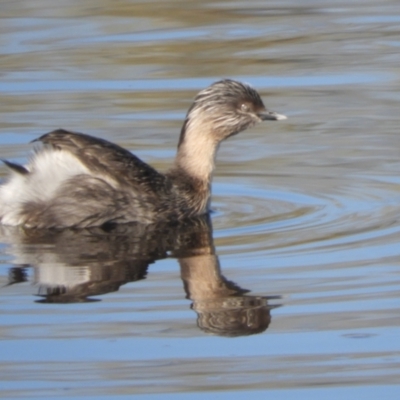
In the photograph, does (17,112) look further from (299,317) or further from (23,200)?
(299,317)

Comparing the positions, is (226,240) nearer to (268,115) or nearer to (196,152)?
(196,152)

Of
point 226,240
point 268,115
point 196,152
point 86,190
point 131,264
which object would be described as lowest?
point 131,264

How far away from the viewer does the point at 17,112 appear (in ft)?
39.5

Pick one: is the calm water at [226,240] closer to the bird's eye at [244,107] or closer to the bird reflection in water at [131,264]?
the bird reflection in water at [131,264]

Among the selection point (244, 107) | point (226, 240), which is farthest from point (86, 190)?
point (244, 107)

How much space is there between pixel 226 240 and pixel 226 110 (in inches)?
61.7

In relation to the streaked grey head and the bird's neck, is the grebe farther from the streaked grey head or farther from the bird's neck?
the streaked grey head

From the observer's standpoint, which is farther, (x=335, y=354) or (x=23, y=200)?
(x=23, y=200)

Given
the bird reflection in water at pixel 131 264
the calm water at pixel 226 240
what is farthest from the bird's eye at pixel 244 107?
the bird reflection in water at pixel 131 264

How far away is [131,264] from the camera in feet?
25.9

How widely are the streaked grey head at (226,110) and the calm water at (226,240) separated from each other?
0.43m

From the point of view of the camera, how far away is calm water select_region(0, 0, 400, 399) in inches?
241

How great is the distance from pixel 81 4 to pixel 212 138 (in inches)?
313

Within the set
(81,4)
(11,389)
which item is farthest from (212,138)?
(81,4)
